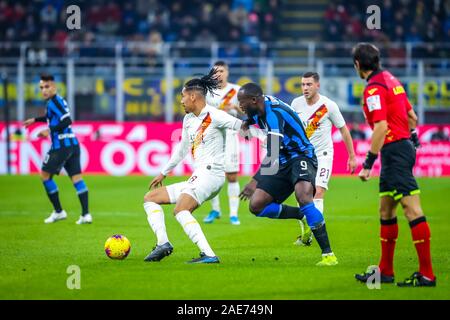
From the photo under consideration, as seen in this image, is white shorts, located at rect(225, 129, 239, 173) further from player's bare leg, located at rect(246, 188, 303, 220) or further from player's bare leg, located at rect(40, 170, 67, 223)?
player's bare leg, located at rect(246, 188, 303, 220)

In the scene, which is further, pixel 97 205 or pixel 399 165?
pixel 97 205

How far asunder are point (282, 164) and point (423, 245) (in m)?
2.28

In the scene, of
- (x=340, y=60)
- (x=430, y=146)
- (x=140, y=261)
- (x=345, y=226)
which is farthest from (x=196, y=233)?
(x=340, y=60)

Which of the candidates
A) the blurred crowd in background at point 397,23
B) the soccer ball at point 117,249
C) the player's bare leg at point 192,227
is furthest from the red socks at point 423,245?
the blurred crowd in background at point 397,23

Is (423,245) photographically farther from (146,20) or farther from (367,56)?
(146,20)

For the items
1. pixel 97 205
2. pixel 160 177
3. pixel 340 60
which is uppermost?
pixel 340 60

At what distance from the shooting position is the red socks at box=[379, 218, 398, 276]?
9.04 m

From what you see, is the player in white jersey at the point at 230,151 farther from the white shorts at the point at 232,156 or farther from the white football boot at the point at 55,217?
the white football boot at the point at 55,217

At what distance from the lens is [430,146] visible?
26.0m

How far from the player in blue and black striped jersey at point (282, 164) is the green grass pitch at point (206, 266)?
622 mm

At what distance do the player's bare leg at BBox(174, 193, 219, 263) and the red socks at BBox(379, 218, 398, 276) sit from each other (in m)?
2.17
